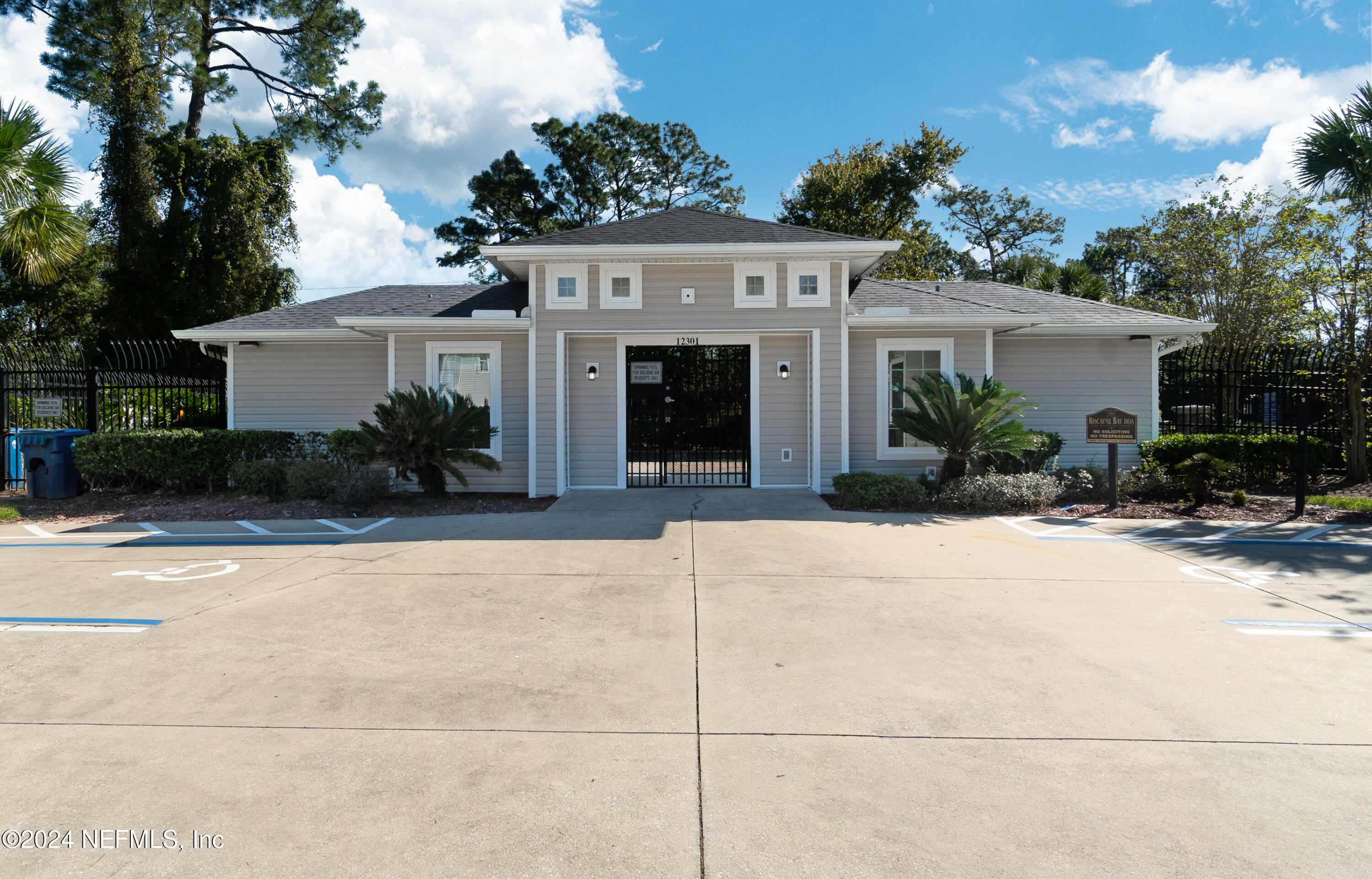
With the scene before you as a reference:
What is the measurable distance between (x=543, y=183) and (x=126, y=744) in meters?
29.7

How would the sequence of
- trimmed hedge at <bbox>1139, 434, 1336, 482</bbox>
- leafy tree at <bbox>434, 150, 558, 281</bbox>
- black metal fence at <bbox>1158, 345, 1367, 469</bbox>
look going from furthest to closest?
leafy tree at <bbox>434, 150, 558, 281</bbox>, black metal fence at <bbox>1158, 345, 1367, 469</bbox>, trimmed hedge at <bbox>1139, 434, 1336, 482</bbox>

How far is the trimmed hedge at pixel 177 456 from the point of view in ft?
34.9

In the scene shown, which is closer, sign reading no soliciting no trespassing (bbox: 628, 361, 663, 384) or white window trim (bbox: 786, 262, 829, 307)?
white window trim (bbox: 786, 262, 829, 307)

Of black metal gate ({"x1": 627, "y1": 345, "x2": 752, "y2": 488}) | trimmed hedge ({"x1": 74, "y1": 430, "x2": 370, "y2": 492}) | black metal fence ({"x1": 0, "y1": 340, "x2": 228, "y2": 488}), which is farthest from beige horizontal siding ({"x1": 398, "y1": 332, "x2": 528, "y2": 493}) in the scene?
black metal fence ({"x1": 0, "y1": 340, "x2": 228, "y2": 488})

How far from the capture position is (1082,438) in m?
12.1

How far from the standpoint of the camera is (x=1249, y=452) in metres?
11.9

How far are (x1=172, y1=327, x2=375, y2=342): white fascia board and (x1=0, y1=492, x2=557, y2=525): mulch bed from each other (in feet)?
8.58

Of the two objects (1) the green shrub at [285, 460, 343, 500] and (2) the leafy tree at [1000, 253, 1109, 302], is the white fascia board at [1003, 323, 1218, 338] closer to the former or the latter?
(2) the leafy tree at [1000, 253, 1109, 302]

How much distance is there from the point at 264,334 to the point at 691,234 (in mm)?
7136

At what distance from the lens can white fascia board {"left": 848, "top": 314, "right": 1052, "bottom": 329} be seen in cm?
1070

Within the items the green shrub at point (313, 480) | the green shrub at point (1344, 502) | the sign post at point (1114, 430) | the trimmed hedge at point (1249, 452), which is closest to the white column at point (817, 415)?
the sign post at point (1114, 430)

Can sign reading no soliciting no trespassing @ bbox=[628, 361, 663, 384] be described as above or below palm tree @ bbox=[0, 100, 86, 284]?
below

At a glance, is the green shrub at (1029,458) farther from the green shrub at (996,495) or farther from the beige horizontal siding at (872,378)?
the beige horizontal siding at (872,378)

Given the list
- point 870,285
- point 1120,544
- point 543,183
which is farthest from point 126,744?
point 543,183
